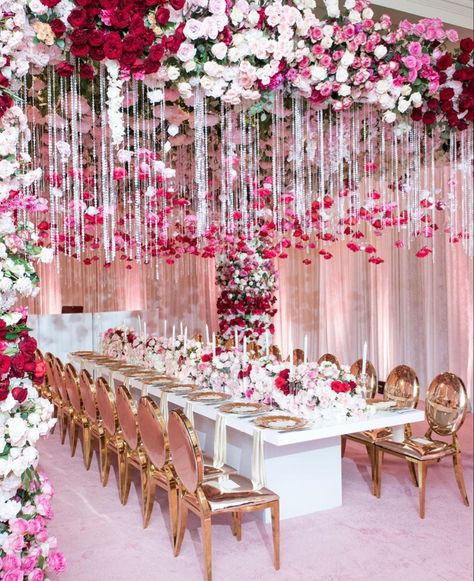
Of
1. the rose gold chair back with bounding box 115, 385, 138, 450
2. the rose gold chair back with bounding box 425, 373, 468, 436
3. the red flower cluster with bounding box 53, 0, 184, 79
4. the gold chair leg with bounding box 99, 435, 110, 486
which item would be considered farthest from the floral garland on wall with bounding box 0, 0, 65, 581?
the rose gold chair back with bounding box 425, 373, 468, 436

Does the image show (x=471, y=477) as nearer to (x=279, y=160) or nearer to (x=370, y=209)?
(x=370, y=209)

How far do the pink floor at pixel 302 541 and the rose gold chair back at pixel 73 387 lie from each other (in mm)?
916

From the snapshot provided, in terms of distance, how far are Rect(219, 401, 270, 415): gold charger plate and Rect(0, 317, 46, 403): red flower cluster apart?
2.01 meters

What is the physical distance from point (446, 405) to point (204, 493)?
222 centimetres

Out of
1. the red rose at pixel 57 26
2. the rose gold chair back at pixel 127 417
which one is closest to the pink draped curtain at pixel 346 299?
the rose gold chair back at pixel 127 417

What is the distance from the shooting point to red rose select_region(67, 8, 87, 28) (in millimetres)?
2852

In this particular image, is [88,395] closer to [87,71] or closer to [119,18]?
[87,71]

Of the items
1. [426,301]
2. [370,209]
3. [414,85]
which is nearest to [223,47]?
[414,85]

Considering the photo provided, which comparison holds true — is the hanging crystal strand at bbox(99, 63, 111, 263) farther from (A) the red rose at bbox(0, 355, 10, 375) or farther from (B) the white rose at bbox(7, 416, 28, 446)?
(B) the white rose at bbox(7, 416, 28, 446)

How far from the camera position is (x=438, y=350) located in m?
8.46

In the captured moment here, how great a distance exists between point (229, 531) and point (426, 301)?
5.40 metres

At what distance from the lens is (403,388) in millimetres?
5324

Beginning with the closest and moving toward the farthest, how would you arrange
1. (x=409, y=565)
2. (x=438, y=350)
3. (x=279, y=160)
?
(x=409, y=565) → (x=279, y=160) → (x=438, y=350)

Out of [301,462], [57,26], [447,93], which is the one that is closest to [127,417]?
[301,462]
